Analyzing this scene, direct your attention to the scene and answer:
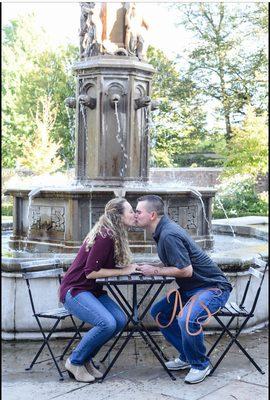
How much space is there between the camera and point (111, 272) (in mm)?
4492

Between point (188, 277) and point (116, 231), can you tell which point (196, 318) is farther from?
point (116, 231)

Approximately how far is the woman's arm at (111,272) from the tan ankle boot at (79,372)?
0.69m

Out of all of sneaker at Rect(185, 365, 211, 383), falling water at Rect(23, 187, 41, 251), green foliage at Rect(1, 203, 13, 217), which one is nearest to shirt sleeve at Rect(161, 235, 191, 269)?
sneaker at Rect(185, 365, 211, 383)

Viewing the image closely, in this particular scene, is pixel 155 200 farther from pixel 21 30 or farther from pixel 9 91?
pixel 21 30

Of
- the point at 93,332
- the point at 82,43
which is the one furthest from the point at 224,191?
the point at 93,332

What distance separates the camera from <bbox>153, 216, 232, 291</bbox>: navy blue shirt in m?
4.40

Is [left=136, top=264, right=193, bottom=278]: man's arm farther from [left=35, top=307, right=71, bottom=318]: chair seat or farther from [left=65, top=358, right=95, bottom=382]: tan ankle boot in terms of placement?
[left=65, top=358, right=95, bottom=382]: tan ankle boot

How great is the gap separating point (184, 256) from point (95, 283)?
28.8 inches

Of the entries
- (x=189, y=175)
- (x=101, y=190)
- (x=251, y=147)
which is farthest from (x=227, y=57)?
(x=101, y=190)

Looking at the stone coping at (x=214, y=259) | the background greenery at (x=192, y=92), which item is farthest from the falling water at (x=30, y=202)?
the background greenery at (x=192, y=92)

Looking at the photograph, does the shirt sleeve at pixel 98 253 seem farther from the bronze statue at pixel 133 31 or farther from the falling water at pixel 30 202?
the bronze statue at pixel 133 31

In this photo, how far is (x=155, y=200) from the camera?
4582 millimetres

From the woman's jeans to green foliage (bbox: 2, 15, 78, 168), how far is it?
25.2m

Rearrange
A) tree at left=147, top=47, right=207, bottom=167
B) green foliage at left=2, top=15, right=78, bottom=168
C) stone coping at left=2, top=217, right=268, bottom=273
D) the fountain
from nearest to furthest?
stone coping at left=2, top=217, right=268, bottom=273
the fountain
tree at left=147, top=47, right=207, bottom=167
green foliage at left=2, top=15, right=78, bottom=168
